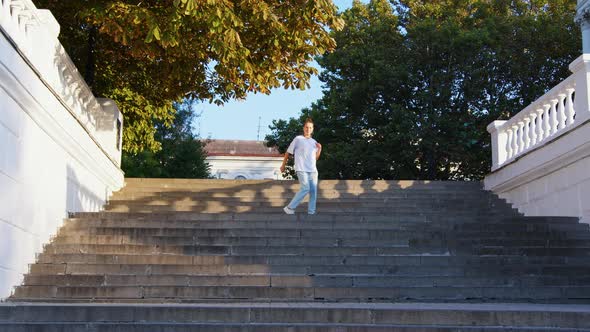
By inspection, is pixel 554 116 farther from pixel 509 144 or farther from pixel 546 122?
pixel 509 144

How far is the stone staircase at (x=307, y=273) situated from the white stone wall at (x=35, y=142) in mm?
413

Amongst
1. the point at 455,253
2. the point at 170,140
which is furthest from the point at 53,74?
the point at 170,140

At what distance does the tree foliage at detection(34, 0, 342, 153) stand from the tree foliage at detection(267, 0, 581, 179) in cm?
865

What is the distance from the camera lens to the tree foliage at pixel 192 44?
10617 mm

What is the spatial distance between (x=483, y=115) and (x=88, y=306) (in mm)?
19835

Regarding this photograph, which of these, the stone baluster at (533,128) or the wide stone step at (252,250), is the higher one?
the stone baluster at (533,128)

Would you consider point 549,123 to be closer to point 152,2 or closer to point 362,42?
point 152,2

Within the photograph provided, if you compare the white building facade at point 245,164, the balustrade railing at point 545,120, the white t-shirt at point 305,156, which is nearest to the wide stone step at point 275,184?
the balustrade railing at point 545,120

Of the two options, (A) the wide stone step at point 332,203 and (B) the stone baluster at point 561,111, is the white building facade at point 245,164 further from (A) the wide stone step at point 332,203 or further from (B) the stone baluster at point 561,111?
→ (B) the stone baluster at point 561,111

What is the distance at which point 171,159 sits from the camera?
99.8 feet

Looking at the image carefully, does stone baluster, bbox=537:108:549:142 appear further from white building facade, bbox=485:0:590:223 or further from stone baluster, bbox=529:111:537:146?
stone baluster, bbox=529:111:537:146

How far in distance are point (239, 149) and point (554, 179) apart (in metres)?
56.4

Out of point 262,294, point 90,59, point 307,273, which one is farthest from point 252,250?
point 90,59

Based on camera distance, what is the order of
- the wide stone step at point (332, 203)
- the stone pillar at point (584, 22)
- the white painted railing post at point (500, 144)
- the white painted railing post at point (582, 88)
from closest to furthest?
1. the white painted railing post at point (582, 88)
2. the wide stone step at point (332, 203)
3. the white painted railing post at point (500, 144)
4. the stone pillar at point (584, 22)
